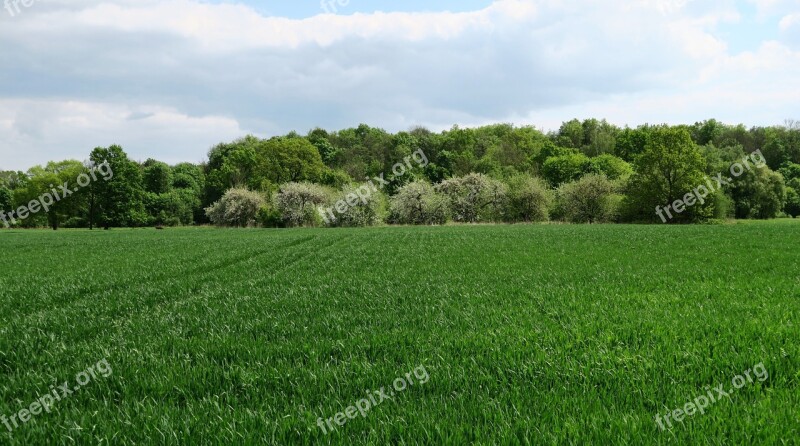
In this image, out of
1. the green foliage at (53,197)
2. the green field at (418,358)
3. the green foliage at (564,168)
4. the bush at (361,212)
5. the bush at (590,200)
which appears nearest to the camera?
the green field at (418,358)

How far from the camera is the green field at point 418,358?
4.11 m

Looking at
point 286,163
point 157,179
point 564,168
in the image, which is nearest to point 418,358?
point 286,163

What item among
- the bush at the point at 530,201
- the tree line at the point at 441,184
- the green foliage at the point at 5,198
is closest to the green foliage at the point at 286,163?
the tree line at the point at 441,184

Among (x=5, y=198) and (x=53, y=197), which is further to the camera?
(x=5, y=198)

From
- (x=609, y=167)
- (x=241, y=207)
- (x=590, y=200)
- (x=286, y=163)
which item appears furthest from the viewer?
(x=286, y=163)

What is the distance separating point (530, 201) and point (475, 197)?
28.5 ft

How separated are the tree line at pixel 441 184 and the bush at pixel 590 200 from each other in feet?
0.49

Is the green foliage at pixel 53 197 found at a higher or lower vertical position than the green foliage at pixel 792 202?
higher

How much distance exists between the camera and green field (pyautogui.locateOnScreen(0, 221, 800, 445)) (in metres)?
4.11

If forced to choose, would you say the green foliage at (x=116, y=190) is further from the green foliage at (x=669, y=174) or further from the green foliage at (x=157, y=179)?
the green foliage at (x=669, y=174)

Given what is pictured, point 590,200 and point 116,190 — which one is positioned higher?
point 116,190

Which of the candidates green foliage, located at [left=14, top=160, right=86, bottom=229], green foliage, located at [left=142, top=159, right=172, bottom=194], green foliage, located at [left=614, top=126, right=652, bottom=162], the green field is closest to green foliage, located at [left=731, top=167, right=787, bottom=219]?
green foliage, located at [left=614, top=126, right=652, bottom=162]

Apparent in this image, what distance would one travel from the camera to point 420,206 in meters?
70.7

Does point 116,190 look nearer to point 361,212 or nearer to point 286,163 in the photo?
point 286,163
